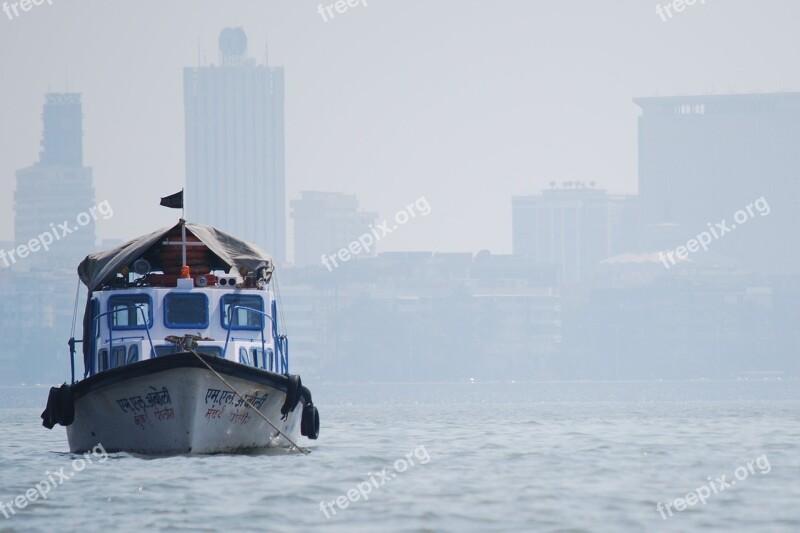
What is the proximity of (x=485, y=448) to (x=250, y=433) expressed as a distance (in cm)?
1037

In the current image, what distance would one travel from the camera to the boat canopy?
51.3 metres

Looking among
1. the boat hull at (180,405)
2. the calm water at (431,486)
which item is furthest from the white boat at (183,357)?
the calm water at (431,486)

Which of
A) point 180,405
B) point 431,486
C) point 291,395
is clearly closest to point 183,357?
point 180,405

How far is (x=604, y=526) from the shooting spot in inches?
1404

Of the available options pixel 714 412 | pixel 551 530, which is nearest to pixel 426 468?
pixel 551 530

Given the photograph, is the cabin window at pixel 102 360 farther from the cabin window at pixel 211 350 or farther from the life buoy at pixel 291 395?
the life buoy at pixel 291 395

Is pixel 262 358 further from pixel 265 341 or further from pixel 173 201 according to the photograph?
pixel 173 201

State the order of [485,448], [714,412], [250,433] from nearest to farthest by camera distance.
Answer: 1. [250,433]
2. [485,448]
3. [714,412]

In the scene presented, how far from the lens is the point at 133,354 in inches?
1951

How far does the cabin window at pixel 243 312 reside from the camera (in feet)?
165

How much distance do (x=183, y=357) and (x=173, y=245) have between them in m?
7.41

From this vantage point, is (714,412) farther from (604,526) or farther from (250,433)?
(604,526)

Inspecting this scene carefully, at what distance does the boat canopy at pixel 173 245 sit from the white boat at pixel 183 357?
0.04 m

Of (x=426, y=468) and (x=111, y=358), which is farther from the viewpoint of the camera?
(x=111, y=358)
